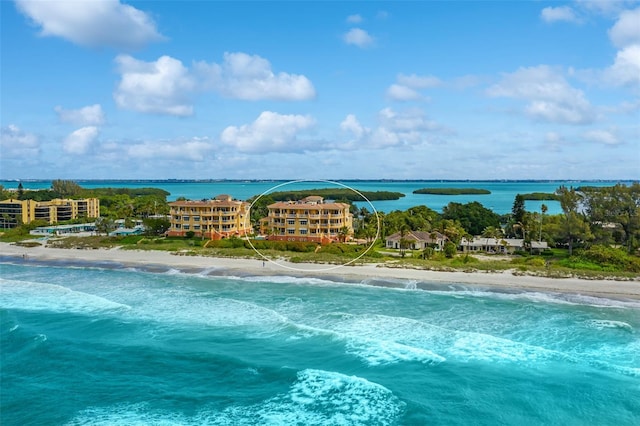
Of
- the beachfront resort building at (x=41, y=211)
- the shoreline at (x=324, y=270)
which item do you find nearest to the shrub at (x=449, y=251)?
the shoreline at (x=324, y=270)

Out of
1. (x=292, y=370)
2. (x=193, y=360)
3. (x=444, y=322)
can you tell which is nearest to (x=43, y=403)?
(x=193, y=360)

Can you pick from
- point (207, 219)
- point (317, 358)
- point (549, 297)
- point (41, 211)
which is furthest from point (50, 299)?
point (41, 211)

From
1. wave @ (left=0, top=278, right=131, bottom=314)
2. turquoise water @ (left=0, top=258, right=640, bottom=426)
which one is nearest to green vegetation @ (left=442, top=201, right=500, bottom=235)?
turquoise water @ (left=0, top=258, right=640, bottom=426)

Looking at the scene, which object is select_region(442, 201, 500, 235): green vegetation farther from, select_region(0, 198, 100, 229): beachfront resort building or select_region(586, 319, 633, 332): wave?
select_region(0, 198, 100, 229): beachfront resort building

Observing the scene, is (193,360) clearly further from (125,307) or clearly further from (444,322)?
(444,322)

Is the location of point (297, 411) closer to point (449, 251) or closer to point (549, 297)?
point (549, 297)

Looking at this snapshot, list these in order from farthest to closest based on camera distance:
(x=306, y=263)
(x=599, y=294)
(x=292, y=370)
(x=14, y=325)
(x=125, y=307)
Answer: (x=306, y=263), (x=599, y=294), (x=125, y=307), (x=14, y=325), (x=292, y=370)
